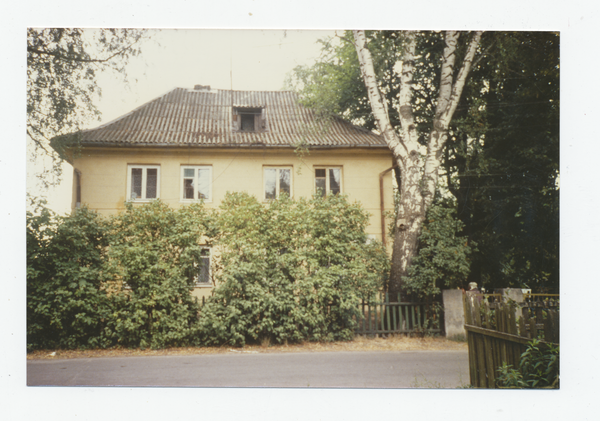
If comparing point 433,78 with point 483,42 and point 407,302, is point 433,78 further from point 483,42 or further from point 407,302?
point 407,302

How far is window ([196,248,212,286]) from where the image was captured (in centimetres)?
538

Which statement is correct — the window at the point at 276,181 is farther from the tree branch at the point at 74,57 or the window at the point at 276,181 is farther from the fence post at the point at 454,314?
the fence post at the point at 454,314

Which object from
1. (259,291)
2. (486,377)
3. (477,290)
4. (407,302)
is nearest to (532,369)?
(486,377)

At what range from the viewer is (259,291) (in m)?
5.33

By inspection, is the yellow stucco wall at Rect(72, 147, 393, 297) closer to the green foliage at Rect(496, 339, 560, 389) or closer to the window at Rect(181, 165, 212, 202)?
the window at Rect(181, 165, 212, 202)

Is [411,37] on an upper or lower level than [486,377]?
upper

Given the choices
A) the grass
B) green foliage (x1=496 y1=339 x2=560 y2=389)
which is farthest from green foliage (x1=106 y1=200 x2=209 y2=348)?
green foliage (x1=496 y1=339 x2=560 y2=389)

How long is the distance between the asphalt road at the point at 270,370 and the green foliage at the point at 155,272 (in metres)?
0.36

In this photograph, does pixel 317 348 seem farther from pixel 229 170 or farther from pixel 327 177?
pixel 229 170

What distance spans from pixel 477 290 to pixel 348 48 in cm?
348

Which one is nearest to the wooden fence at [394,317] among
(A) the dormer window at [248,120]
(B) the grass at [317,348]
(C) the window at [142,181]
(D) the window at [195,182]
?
(B) the grass at [317,348]

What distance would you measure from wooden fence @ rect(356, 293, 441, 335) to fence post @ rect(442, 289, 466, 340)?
121 millimetres

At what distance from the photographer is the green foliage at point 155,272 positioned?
5.16m

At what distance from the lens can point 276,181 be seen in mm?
5312
